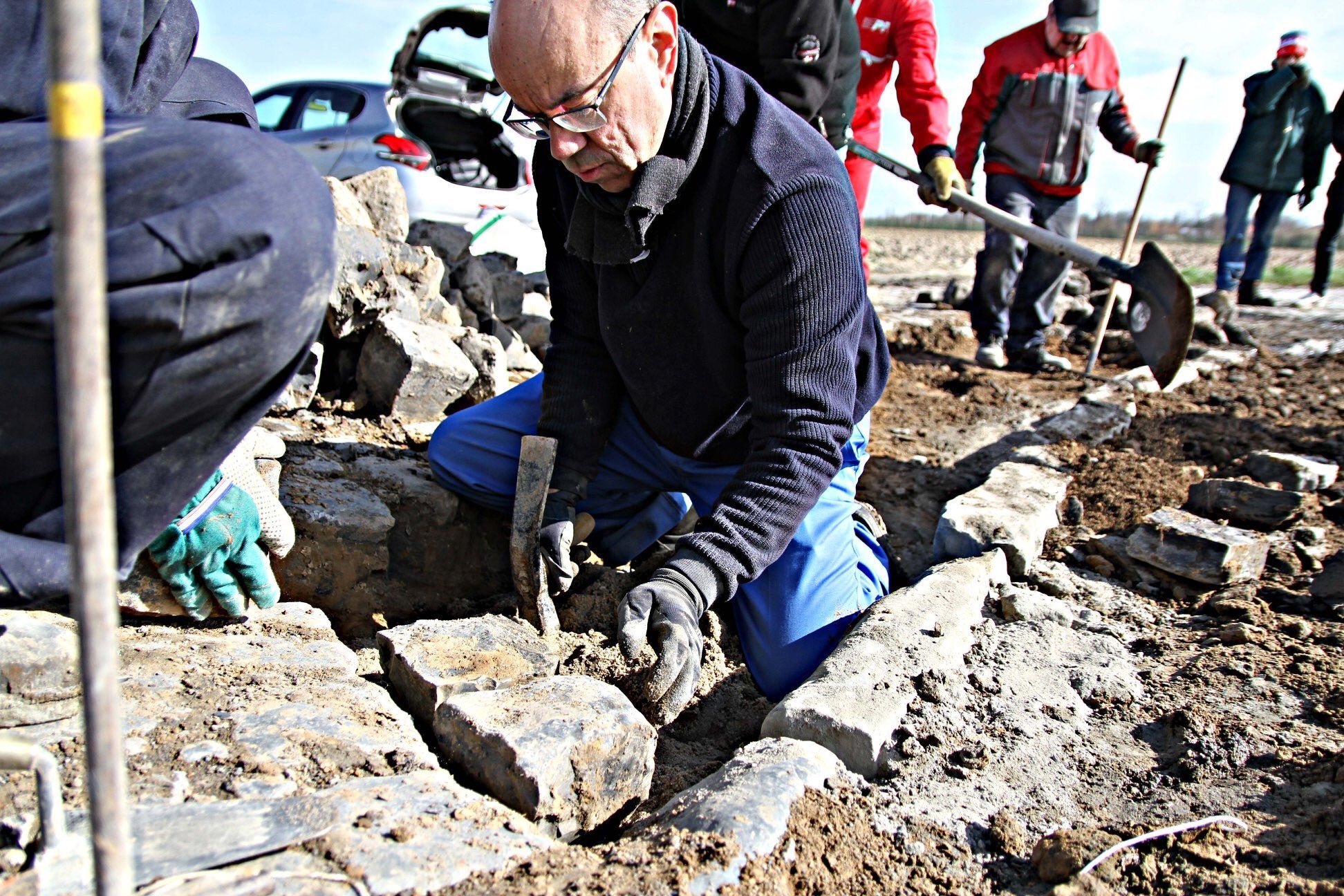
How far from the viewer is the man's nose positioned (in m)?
1.99

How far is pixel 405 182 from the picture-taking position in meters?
6.21

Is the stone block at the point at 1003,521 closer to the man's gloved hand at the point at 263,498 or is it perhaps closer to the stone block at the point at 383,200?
the man's gloved hand at the point at 263,498

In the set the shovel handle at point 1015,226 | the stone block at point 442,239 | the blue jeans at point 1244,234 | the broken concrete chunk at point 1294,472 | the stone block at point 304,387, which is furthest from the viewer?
the blue jeans at point 1244,234

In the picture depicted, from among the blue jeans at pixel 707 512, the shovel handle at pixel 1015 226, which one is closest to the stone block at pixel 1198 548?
the blue jeans at pixel 707 512

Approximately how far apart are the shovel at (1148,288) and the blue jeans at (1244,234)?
369cm

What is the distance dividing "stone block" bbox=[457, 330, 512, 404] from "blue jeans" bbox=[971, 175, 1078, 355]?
3069mm

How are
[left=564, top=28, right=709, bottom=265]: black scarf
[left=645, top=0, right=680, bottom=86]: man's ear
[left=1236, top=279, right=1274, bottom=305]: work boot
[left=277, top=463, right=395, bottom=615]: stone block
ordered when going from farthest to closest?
[left=1236, top=279, right=1274, bottom=305]: work boot < [left=277, top=463, right=395, bottom=615]: stone block < [left=564, top=28, right=709, bottom=265]: black scarf < [left=645, top=0, right=680, bottom=86]: man's ear

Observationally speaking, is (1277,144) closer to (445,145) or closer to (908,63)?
(908,63)

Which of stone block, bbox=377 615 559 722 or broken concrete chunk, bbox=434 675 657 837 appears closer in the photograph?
broken concrete chunk, bbox=434 675 657 837

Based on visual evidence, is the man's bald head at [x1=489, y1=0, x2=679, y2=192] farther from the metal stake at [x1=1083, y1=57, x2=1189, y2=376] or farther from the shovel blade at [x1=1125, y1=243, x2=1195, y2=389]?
the metal stake at [x1=1083, y1=57, x2=1189, y2=376]

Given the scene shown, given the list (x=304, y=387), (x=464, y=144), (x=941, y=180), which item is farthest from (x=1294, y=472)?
(x=464, y=144)

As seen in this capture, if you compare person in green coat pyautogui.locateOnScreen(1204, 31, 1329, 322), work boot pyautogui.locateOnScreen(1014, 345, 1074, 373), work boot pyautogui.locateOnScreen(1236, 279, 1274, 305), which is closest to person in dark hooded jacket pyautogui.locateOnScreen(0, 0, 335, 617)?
work boot pyautogui.locateOnScreen(1014, 345, 1074, 373)

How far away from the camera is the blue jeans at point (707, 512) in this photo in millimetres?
2393

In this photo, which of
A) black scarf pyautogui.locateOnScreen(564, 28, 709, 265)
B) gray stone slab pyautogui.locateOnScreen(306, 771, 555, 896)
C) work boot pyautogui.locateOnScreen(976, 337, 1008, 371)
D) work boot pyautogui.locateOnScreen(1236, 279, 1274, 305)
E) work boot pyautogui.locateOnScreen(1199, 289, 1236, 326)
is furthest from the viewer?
work boot pyautogui.locateOnScreen(1236, 279, 1274, 305)
